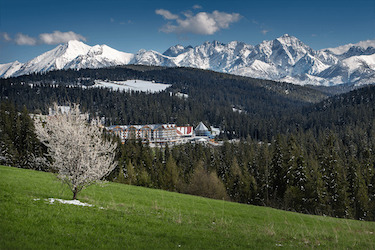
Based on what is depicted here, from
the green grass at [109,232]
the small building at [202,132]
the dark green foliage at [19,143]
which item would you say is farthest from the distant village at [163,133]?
the green grass at [109,232]

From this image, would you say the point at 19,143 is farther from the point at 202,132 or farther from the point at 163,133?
the point at 202,132

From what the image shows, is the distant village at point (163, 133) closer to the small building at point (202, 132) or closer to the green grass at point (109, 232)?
the small building at point (202, 132)

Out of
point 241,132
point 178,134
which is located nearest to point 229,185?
point 178,134

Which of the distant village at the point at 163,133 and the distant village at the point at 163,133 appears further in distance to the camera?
the distant village at the point at 163,133

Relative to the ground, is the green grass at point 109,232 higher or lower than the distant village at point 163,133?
higher

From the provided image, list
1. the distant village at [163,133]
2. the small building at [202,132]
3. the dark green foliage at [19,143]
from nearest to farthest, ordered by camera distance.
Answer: the dark green foliage at [19,143] < the distant village at [163,133] < the small building at [202,132]

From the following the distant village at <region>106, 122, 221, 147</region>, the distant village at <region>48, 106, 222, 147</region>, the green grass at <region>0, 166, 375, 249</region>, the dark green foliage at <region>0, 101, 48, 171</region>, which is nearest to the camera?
the green grass at <region>0, 166, 375, 249</region>

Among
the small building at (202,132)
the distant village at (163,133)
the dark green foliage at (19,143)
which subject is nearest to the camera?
the dark green foliage at (19,143)

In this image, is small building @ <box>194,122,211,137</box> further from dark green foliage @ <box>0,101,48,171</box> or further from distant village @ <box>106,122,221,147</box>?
dark green foliage @ <box>0,101,48,171</box>

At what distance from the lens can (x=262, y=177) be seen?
54750 millimetres

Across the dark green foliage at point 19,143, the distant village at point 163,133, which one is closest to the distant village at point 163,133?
the distant village at point 163,133

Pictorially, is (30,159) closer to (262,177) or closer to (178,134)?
(262,177)

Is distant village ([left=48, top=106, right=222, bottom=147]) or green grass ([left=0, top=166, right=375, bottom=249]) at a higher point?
green grass ([left=0, top=166, right=375, bottom=249])

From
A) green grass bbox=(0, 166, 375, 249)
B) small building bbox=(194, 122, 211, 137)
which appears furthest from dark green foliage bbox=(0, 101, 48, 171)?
small building bbox=(194, 122, 211, 137)
